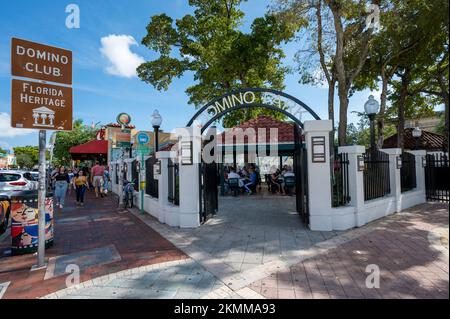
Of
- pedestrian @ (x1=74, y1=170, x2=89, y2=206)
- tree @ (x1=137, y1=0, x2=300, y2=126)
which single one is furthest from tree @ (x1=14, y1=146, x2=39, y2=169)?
pedestrian @ (x1=74, y1=170, x2=89, y2=206)

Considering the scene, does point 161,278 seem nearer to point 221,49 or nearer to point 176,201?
point 176,201

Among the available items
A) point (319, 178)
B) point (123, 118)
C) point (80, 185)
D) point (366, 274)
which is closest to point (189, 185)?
point (319, 178)

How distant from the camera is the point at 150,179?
9383 mm

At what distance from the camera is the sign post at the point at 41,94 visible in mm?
4258

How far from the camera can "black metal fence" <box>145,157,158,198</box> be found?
894 centimetres

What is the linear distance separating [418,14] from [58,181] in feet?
50.5

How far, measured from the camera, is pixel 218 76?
15.9 metres

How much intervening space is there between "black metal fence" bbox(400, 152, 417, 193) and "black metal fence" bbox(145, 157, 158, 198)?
26.6 feet

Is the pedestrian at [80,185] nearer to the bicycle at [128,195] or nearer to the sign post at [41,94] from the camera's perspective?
the bicycle at [128,195]

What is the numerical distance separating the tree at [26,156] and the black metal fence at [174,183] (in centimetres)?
8057

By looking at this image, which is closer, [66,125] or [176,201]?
[66,125]

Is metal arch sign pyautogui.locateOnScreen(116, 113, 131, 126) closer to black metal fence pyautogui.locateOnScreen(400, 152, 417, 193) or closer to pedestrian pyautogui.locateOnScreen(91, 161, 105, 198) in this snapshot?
pedestrian pyautogui.locateOnScreen(91, 161, 105, 198)

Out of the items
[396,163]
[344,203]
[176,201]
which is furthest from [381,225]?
[176,201]
